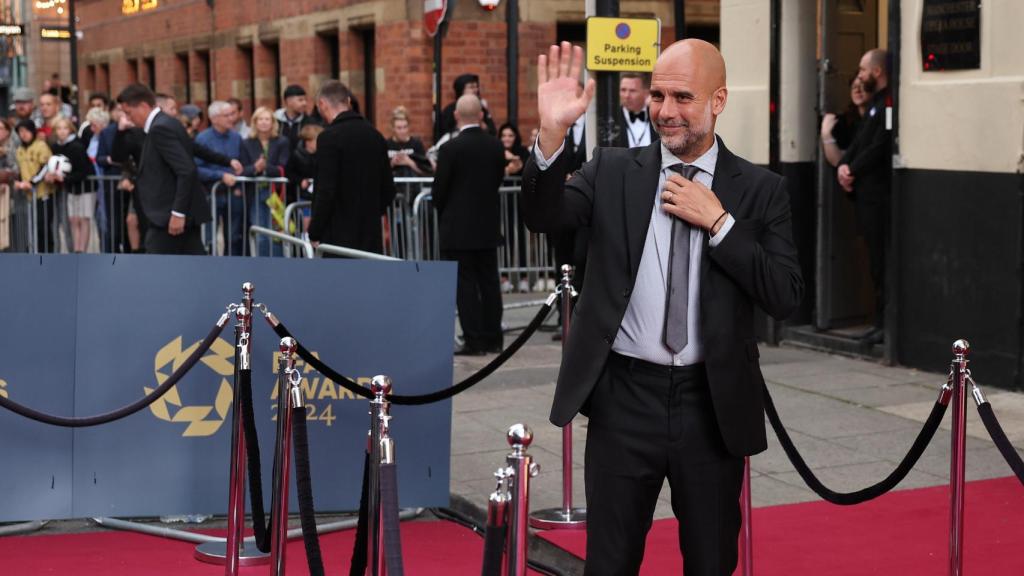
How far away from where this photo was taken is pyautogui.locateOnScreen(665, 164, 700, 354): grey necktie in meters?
4.30

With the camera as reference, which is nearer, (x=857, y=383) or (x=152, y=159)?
(x=857, y=383)

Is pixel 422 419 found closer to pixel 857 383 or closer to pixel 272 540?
pixel 272 540

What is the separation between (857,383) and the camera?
10617 mm

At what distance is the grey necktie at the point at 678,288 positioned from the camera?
4.30m

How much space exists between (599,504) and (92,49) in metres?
39.4

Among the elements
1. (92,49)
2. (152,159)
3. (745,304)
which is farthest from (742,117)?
(92,49)

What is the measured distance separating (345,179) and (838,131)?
12.1 feet

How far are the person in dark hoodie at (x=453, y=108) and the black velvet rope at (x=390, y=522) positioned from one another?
11080 mm

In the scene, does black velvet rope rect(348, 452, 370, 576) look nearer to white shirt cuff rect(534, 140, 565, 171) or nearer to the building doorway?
white shirt cuff rect(534, 140, 565, 171)

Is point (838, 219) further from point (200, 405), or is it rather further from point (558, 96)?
point (558, 96)

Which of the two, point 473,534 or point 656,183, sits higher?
point 656,183

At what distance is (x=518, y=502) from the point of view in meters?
3.84

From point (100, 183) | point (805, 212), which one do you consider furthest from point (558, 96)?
point (100, 183)

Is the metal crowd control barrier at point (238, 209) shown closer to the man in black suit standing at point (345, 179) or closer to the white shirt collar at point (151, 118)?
the white shirt collar at point (151, 118)
